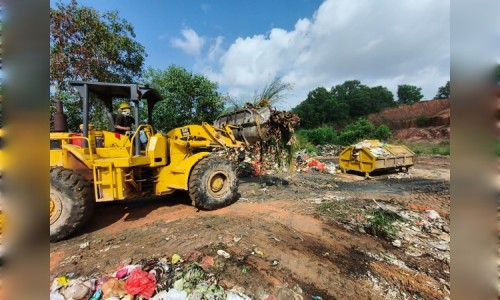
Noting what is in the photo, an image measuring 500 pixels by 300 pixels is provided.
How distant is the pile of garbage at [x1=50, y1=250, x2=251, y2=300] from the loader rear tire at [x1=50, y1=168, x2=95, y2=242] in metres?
1.11

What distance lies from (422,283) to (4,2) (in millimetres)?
4311

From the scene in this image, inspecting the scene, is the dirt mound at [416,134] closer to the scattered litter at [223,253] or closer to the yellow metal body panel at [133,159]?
the yellow metal body panel at [133,159]

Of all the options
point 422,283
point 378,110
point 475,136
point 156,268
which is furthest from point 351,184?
point 378,110

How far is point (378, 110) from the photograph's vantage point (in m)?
51.1

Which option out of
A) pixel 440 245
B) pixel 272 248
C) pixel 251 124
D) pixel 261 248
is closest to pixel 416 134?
pixel 251 124

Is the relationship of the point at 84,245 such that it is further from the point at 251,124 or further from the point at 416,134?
the point at 416,134

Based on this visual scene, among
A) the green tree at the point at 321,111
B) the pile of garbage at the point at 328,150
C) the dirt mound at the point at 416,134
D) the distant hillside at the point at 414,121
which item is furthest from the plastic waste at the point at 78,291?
the green tree at the point at 321,111

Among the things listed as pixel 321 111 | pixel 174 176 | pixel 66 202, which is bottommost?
pixel 66 202

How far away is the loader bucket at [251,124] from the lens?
21.9 feet

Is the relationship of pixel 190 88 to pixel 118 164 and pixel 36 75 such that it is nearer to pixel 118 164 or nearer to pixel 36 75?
pixel 118 164

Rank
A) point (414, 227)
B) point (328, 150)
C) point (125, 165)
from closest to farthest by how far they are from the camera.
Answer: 1. point (125, 165)
2. point (414, 227)
3. point (328, 150)

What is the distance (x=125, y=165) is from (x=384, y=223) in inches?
188

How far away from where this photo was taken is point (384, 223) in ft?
16.8

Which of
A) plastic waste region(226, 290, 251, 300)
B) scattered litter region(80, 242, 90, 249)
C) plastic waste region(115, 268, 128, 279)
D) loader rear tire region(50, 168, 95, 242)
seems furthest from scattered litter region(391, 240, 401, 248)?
loader rear tire region(50, 168, 95, 242)
